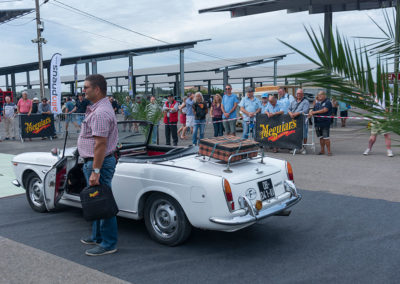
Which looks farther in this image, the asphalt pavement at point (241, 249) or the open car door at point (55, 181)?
the open car door at point (55, 181)

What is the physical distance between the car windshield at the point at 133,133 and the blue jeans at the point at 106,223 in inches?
61.9

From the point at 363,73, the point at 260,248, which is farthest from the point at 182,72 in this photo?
the point at 363,73

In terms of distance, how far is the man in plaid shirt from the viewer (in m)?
3.99

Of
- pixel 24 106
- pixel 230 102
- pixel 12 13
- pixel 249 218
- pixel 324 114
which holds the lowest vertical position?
pixel 249 218

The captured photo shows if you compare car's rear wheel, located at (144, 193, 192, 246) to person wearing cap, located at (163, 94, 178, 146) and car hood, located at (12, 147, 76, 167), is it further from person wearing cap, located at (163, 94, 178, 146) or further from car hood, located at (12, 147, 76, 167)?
person wearing cap, located at (163, 94, 178, 146)

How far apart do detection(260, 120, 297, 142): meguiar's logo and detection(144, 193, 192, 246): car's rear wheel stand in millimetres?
7359

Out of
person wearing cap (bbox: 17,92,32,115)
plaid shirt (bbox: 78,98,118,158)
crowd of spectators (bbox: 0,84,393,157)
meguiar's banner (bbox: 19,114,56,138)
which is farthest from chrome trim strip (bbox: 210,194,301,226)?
person wearing cap (bbox: 17,92,32,115)

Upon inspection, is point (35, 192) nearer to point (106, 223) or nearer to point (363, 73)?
point (106, 223)

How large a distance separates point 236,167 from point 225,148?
267mm

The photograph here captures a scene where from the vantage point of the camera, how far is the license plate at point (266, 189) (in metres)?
4.43

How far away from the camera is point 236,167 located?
14.9ft

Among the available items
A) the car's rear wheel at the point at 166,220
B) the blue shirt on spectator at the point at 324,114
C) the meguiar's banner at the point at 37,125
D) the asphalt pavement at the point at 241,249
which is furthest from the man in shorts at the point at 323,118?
the meguiar's banner at the point at 37,125

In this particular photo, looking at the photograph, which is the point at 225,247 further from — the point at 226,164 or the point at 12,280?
the point at 12,280

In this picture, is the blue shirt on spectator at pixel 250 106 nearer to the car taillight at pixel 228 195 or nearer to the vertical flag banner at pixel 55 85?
the car taillight at pixel 228 195
